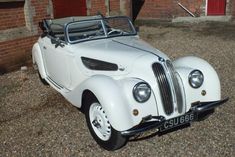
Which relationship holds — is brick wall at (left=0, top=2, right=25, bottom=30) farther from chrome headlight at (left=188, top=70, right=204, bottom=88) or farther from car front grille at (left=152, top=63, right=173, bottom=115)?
chrome headlight at (left=188, top=70, right=204, bottom=88)

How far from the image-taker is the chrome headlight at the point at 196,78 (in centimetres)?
484

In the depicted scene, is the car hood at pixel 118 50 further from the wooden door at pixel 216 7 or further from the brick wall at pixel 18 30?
the wooden door at pixel 216 7

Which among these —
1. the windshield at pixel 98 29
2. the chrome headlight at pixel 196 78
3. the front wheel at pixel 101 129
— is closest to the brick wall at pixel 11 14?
the windshield at pixel 98 29

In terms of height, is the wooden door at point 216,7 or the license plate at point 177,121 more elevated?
the wooden door at point 216,7

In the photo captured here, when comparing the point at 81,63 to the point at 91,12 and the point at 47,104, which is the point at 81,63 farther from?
the point at 91,12

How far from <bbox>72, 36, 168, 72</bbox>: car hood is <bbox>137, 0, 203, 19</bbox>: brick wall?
37.1ft

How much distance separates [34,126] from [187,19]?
→ 1250cm

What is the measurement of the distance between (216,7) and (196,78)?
12461 millimetres

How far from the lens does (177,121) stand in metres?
4.47

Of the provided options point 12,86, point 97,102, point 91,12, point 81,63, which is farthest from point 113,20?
point 91,12

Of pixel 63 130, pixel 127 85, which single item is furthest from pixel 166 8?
pixel 127 85

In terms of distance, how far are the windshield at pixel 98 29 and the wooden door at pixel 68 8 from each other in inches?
161

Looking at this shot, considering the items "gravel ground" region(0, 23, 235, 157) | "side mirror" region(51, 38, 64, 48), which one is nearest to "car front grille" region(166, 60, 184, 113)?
"gravel ground" region(0, 23, 235, 157)

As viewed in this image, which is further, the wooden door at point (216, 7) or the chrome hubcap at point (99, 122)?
the wooden door at point (216, 7)
